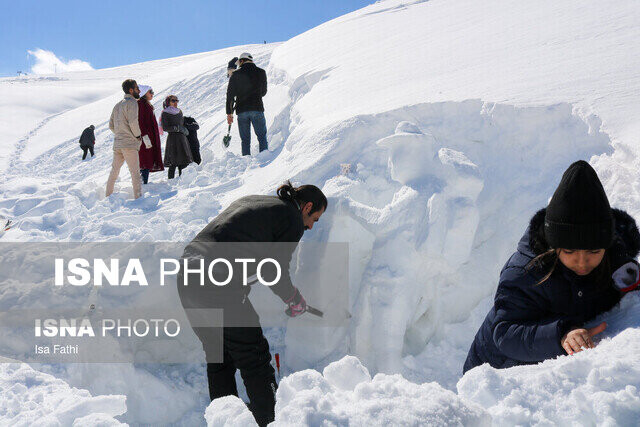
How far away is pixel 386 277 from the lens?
3.42 metres

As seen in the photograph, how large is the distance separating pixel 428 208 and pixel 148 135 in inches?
172

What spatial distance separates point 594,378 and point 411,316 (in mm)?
2108

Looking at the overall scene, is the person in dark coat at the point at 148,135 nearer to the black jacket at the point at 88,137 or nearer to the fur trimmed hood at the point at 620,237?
the fur trimmed hood at the point at 620,237

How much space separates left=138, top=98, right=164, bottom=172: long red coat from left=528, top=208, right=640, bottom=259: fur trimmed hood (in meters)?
5.69

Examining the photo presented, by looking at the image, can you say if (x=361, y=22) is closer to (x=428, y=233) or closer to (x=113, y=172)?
(x=113, y=172)

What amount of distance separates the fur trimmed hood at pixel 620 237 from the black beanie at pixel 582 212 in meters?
0.12

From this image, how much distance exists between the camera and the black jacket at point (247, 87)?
632cm

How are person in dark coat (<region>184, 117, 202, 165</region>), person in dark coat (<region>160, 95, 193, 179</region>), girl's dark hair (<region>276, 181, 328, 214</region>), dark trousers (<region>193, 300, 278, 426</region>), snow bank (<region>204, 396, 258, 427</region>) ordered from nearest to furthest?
snow bank (<region>204, 396, 258, 427</region>)
dark trousers (<region>193, 300, 278, 426</region>)
girl's dark hair (<region>276, 181, 328, 214</region>)
person in dark coat (<region>160, 95, 193, 179</region>)
person in dark coat (<region>184, 117, 202, 165</region>)

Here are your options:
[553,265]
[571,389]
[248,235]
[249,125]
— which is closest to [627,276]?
[553,265]

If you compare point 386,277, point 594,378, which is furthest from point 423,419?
point 386,277

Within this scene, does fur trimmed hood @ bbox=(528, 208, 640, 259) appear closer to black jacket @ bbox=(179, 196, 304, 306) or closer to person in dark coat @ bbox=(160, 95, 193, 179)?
black jacket @ bbox=(179, 196, 304, 306)

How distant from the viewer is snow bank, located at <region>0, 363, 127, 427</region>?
6.20 ft

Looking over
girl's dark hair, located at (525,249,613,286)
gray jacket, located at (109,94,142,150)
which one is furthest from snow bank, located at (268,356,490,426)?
gray jacket, located at (109,94,142,150)

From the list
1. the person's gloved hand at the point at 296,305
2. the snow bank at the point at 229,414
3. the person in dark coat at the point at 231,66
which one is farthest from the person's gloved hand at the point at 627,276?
the person in dark coat at the point at 231,66
